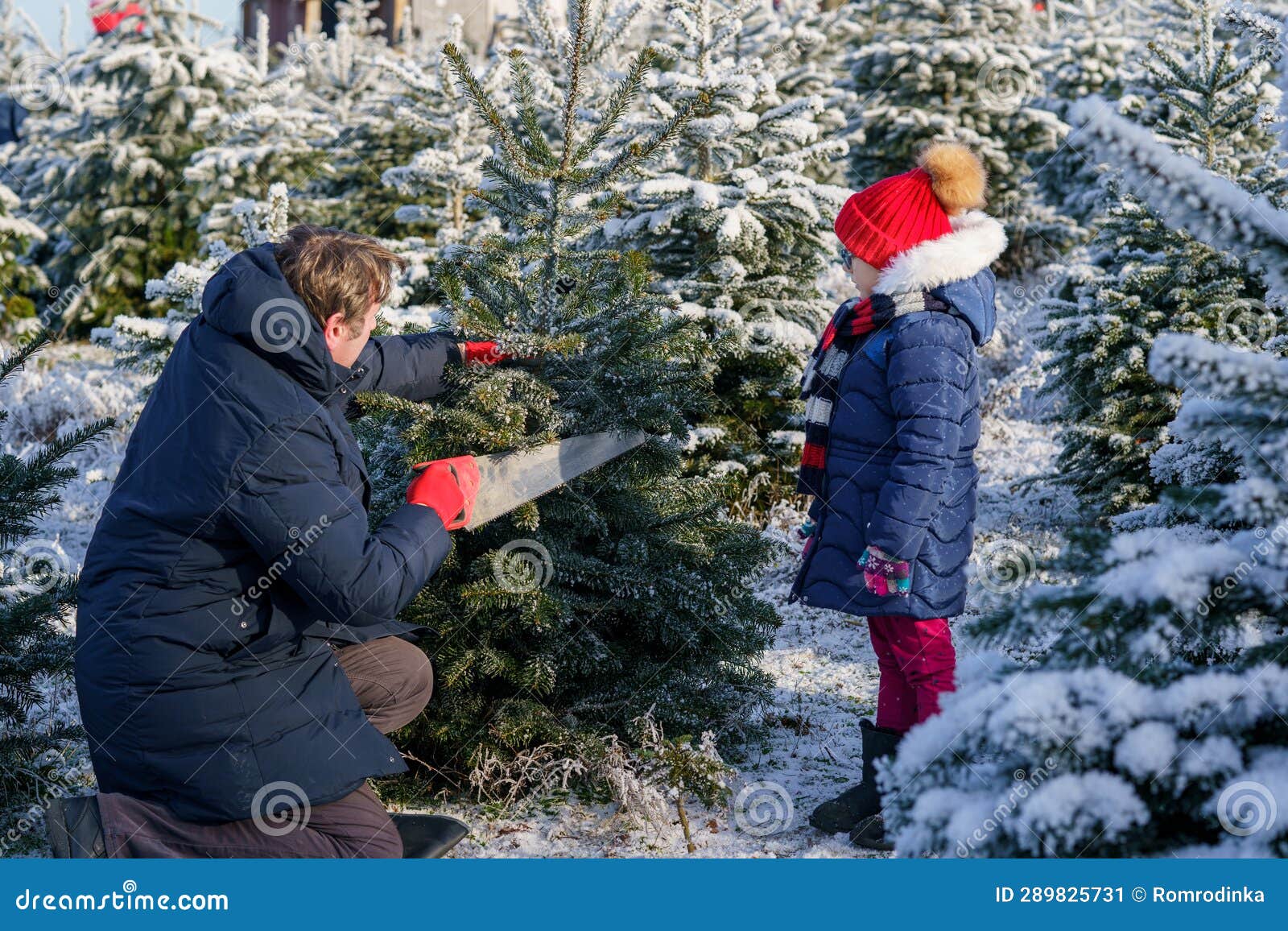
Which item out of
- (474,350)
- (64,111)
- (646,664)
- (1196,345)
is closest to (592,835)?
(646,664)

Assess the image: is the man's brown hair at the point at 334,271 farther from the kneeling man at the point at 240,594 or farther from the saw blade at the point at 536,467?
the saw blade at the point at 536,467

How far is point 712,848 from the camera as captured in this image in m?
3.27

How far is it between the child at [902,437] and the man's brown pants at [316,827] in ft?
4.27

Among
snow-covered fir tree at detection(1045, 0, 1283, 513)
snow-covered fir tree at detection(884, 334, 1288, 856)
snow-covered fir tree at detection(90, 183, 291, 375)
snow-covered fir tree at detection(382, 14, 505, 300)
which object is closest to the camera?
snow-covered fir tree at detection(884, 334, 1288, 856)

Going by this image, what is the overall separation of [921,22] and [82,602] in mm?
11029

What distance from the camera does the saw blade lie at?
3342 millimetres

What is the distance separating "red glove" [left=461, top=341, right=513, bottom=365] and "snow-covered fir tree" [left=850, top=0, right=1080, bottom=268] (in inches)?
305

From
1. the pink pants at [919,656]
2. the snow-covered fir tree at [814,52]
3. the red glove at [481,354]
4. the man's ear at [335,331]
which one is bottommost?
the pink pants at [919,656]

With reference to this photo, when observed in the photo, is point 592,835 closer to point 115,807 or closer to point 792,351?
point 115,807

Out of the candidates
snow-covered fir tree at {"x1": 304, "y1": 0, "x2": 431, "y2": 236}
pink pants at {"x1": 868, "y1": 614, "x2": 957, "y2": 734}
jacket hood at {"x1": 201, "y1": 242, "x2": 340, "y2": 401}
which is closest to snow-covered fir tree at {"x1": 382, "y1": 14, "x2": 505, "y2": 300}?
snow-covered fir tree at {"x1": 304, "y1": 0, "x2": 431, "y2": 236}

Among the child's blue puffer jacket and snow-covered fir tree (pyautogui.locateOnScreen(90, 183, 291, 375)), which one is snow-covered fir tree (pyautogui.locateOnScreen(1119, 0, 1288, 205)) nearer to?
the child's blue puffer jacket

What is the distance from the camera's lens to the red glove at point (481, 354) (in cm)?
354

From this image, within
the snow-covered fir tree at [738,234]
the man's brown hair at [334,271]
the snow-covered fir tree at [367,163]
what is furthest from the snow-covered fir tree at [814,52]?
the man's brown hair at [334,271]

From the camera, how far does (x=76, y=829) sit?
2660 mm
